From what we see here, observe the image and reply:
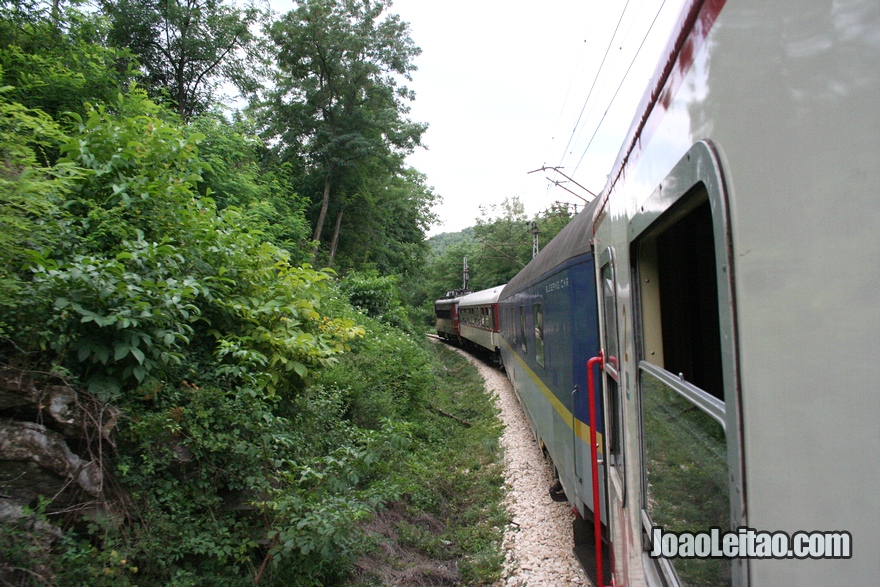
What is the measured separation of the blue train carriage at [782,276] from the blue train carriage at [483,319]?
1414 cm

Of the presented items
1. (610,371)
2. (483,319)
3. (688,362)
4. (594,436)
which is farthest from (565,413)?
(483,319)

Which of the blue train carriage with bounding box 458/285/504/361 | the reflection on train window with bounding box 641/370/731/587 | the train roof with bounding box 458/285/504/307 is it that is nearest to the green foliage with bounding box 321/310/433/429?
the blue train carriage with bounding box 458/285/504/361

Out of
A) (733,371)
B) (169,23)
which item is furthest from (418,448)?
Result: (169,23)

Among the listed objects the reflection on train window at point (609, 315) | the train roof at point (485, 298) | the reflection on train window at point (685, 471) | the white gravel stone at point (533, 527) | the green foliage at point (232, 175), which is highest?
the green foliage at point (232, 175)

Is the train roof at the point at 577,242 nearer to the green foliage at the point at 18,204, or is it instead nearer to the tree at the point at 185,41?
the green foliage at the point at 18,204

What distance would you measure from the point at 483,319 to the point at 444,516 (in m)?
13.5

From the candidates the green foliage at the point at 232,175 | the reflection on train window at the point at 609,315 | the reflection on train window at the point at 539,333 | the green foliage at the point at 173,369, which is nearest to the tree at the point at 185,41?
the green foliage at the point at 232,175

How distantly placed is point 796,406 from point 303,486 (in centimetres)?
422

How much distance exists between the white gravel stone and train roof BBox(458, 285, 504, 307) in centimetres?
789

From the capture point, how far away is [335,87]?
19719 millimetres

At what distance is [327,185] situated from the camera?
64.5 ft

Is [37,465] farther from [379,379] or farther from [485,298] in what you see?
[485,298]

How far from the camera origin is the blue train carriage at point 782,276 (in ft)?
2.51

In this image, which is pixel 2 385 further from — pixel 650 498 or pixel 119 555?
pixel 650 498
